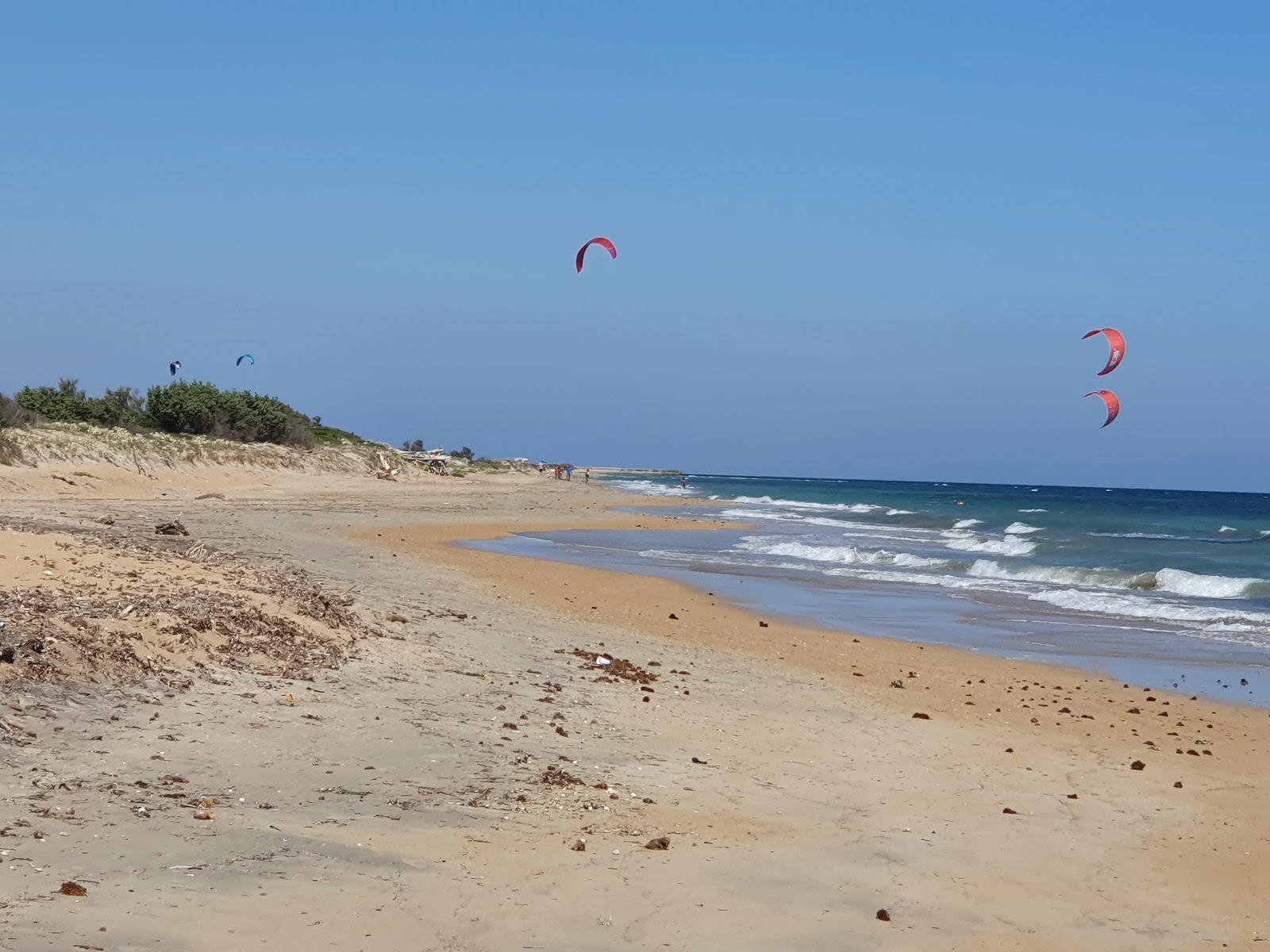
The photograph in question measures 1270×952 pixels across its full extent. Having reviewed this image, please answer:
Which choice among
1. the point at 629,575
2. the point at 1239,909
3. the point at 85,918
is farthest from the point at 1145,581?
the point at 85,918

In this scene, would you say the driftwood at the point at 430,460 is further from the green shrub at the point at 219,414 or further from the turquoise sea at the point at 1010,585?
the turquoise sea at the point at 1010,585

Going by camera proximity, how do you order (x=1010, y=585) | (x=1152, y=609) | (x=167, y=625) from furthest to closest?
(x=1010, y=585) → (x=1152, y=609) → (x=167, y=625)

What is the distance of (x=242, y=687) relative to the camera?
26.9 feet

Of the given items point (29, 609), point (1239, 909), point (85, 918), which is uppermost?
point (29, 609)

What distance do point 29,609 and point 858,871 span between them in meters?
6.11

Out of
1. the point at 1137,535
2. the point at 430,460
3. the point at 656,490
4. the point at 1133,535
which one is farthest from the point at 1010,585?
the point at 656,490

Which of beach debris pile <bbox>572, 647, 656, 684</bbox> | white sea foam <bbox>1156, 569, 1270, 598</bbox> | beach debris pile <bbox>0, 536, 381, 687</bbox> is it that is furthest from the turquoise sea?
beach debris pile <bbox>0, 536, 381, 687</bbox>

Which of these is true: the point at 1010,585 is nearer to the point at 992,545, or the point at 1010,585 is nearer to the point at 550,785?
the point at 992,545

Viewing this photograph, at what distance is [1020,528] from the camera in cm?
4938

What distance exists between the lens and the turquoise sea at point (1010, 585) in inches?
592

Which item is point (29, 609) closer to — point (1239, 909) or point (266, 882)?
point (266, 882)

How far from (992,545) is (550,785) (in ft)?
99.8

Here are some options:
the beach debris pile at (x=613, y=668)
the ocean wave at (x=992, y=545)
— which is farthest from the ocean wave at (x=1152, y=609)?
the beach debris pile at (x=613, y=668)

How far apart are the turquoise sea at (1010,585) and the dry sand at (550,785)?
2.25 m
